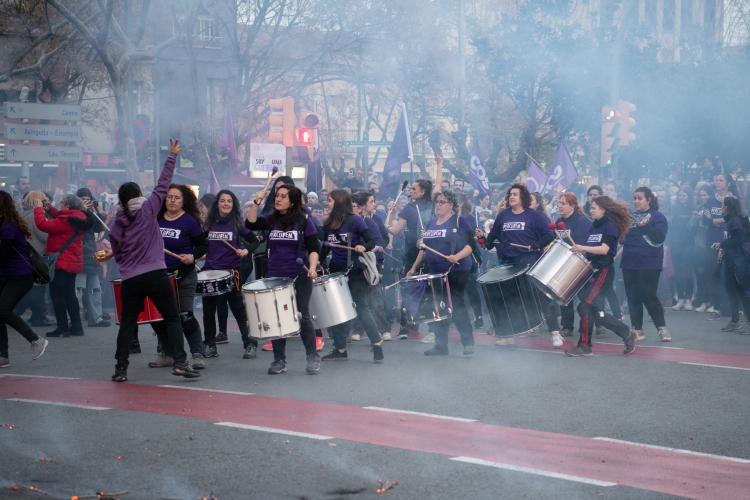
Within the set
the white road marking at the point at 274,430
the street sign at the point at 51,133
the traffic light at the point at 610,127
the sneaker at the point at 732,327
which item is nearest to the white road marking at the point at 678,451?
the white road marking at the point at 274,430

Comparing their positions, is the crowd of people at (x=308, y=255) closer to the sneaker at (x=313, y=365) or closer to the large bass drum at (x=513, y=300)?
the sneaker at (x=313, y=365)

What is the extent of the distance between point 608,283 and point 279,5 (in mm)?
6451

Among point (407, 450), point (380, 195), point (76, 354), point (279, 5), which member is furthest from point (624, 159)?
point (407, 450)

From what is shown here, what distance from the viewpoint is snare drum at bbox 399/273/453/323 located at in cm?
943

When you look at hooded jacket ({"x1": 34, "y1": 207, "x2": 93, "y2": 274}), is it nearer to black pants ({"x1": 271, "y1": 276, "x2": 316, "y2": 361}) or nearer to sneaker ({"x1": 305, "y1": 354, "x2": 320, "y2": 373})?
black pants ({"x1": 271, "y1": 276, "x2": 316, "y2": 361})

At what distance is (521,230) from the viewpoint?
33.3 feet

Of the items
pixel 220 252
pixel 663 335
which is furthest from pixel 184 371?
pixel 663 335

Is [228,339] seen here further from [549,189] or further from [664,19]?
[664,19]

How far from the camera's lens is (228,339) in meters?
11.2

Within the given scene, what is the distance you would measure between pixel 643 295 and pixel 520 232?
168 cm

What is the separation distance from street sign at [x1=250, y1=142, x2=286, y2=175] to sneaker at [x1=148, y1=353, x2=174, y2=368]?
252 inches

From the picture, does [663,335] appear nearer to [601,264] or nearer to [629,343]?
[629,343]

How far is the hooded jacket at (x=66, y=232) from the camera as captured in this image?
1172cm

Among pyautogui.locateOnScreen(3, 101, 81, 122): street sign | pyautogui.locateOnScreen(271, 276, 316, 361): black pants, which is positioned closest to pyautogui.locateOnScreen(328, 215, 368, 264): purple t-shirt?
pyautogui.locateOnScreen(271, 276, 316, 361): black pants
